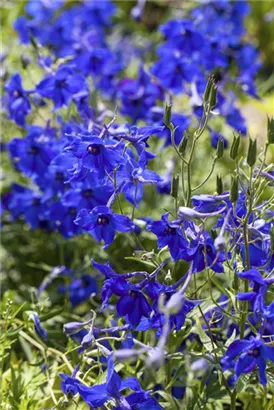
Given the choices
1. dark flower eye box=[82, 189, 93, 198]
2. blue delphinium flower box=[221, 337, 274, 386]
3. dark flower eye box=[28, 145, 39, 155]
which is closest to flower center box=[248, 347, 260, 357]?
blue delphinium flower box=[221, 337, 274, 386]

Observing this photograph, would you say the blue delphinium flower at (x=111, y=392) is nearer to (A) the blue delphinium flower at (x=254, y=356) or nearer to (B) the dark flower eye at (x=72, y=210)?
(A) the blue delphinium flower at (x=254, y=356)

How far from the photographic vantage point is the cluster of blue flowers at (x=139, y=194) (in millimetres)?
1344

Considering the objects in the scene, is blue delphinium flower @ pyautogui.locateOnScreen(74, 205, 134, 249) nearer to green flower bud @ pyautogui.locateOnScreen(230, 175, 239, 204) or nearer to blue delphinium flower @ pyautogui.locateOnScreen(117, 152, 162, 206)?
blue delphinium flower @ pyautogui.locateOnScreen(117, 152, 162, 206)

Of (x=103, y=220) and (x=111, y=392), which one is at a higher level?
(x=103, y=220)

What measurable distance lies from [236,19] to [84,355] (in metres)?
2.15

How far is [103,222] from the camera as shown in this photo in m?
1.54

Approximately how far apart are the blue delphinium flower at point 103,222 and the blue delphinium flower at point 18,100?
30.9 inches

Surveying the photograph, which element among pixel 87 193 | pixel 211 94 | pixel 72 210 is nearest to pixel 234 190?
pixel 211 94

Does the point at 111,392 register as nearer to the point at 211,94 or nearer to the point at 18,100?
the point at 211,94

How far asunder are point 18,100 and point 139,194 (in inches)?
27.7

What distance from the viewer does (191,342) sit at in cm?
184

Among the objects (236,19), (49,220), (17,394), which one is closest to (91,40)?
(236,19)

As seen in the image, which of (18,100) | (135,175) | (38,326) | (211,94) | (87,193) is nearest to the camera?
(211,94)

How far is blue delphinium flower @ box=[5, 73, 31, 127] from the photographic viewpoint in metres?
2.22
